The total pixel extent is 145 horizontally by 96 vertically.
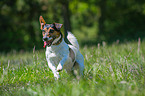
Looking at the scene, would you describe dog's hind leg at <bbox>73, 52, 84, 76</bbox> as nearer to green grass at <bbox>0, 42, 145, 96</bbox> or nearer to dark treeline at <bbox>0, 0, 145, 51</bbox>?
green grass at <bbox>0, 42, 145, 96</bbox>

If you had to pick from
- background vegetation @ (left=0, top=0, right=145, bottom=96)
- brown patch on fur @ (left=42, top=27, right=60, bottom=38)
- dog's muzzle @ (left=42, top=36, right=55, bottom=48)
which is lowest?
background vegetation @ (left=0, top=0, right=145, bottom=96)

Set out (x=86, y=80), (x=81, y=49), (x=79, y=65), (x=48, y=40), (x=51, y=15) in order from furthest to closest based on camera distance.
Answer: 1. (x=51, y=15)
2. (x=81, y=49)
3. (x=79, y=65)
4. (x=86, y=80)
5. (x=48, y=40)

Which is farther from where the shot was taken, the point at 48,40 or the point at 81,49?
the point at 81,49

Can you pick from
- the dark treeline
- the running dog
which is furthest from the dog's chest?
→ the dark treeline

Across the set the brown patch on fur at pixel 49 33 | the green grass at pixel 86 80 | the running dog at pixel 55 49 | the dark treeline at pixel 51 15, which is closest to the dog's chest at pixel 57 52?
the running dog at pixel 55 49

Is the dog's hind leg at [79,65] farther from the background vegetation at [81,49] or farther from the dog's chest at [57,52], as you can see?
the dog's chest at [57,52]

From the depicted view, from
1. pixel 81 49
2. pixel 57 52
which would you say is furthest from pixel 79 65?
pixel 81 49

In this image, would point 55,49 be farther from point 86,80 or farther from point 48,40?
point 86,80

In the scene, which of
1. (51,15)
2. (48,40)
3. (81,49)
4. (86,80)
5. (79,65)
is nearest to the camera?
(48,40)

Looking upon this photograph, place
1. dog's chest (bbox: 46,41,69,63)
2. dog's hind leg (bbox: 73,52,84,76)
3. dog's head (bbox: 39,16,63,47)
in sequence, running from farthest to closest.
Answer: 1. dog's hind leg (bbox: 73,52,84,76)
2. dog's chest (bbox: 46,41,69,63)
3. dog's head (bbox: 39,16,63,47)

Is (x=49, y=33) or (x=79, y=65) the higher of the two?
(x=49, y=33)

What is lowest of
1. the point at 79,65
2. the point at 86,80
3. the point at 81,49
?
the point at 81,49

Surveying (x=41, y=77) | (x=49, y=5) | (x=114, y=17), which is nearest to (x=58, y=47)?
(x=41, y=77)

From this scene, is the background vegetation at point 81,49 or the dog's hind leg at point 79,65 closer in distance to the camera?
the background vegetation at point 81,49
